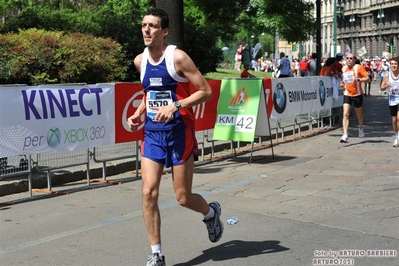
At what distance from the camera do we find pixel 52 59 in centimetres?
1555

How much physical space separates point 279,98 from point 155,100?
969cm

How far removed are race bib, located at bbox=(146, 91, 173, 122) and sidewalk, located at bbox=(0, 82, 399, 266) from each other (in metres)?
1.23

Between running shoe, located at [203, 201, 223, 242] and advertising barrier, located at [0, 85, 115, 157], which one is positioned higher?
advertising barrier, located at [0, 85, 115, 157]

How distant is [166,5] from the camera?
13.0 metres

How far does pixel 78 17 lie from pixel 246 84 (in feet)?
36.7

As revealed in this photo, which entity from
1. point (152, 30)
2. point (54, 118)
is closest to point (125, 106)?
point (54, 118)

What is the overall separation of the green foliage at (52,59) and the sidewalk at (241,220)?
15.4 feet

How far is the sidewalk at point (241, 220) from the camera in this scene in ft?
20.5

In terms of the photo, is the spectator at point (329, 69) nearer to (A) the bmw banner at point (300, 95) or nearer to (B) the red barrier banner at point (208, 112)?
(A) the bmw banner at point (300, 95)

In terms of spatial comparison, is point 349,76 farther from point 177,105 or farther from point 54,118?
point 177,105

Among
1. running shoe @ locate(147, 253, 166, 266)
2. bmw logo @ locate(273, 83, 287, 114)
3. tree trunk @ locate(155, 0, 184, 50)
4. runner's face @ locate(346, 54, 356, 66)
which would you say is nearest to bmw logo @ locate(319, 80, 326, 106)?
runner's face @ locate(346, 54, 356, 66)

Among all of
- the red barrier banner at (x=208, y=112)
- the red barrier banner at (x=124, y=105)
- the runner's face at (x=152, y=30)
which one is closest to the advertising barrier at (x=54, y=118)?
the red barrier banner at (x=124, y=105)

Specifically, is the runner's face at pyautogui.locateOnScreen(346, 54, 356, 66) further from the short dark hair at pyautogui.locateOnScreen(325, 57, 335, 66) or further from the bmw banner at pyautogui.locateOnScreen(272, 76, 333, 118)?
the short dark hair at pyautogui.locateOnScreen(325, 57, 335, 66)

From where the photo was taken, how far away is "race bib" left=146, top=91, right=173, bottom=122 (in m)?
5.77
